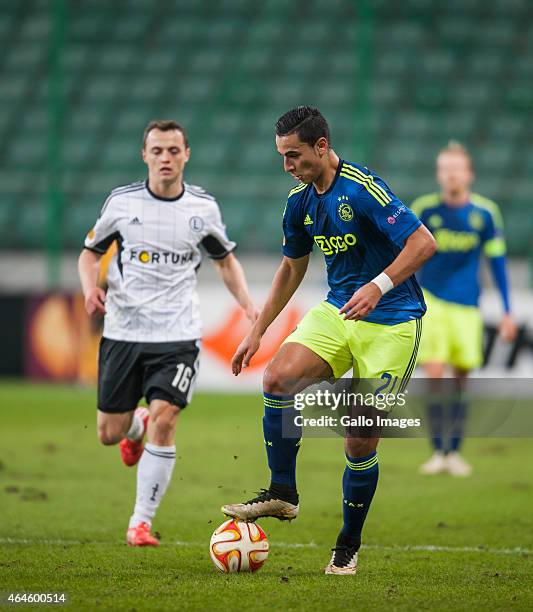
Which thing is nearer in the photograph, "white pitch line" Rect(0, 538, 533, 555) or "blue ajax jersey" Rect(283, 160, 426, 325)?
"blue ajax jersey" Rect(283, 160, 426, 325)

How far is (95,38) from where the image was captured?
2053 centimetres

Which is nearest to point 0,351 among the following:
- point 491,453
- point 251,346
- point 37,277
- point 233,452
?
point 37,277

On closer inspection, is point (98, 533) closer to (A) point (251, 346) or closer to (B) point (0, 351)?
(A) point (251, 346)

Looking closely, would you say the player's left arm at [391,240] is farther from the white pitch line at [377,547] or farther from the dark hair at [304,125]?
the white pitch line at [377,547]

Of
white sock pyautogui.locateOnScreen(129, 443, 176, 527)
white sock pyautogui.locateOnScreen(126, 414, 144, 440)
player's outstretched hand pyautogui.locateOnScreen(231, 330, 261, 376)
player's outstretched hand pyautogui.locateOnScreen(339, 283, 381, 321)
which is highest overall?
player's outstretched hand pyautogui.locateOnScreen(339, 283, 381, 321)

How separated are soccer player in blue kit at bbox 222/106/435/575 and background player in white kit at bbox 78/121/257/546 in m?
1.12

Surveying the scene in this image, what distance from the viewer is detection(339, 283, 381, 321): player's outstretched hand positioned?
495cm

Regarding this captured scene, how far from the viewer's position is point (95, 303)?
6051 mm

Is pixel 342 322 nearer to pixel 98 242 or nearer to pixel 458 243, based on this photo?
pixel 98 242

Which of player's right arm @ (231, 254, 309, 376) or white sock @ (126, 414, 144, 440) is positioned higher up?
player's right arm @ (231, 254, 309, 376)

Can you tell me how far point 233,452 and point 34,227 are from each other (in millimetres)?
7301

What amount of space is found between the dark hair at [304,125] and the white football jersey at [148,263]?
149 centimetres

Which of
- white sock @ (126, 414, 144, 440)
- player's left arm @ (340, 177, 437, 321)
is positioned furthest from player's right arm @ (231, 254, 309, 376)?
white sock @ (126, 414, 144, 440)

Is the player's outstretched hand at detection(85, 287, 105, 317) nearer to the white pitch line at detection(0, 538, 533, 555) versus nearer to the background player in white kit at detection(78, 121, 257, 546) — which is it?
the background player in white kit at detection(78, 121, 257, 546)
